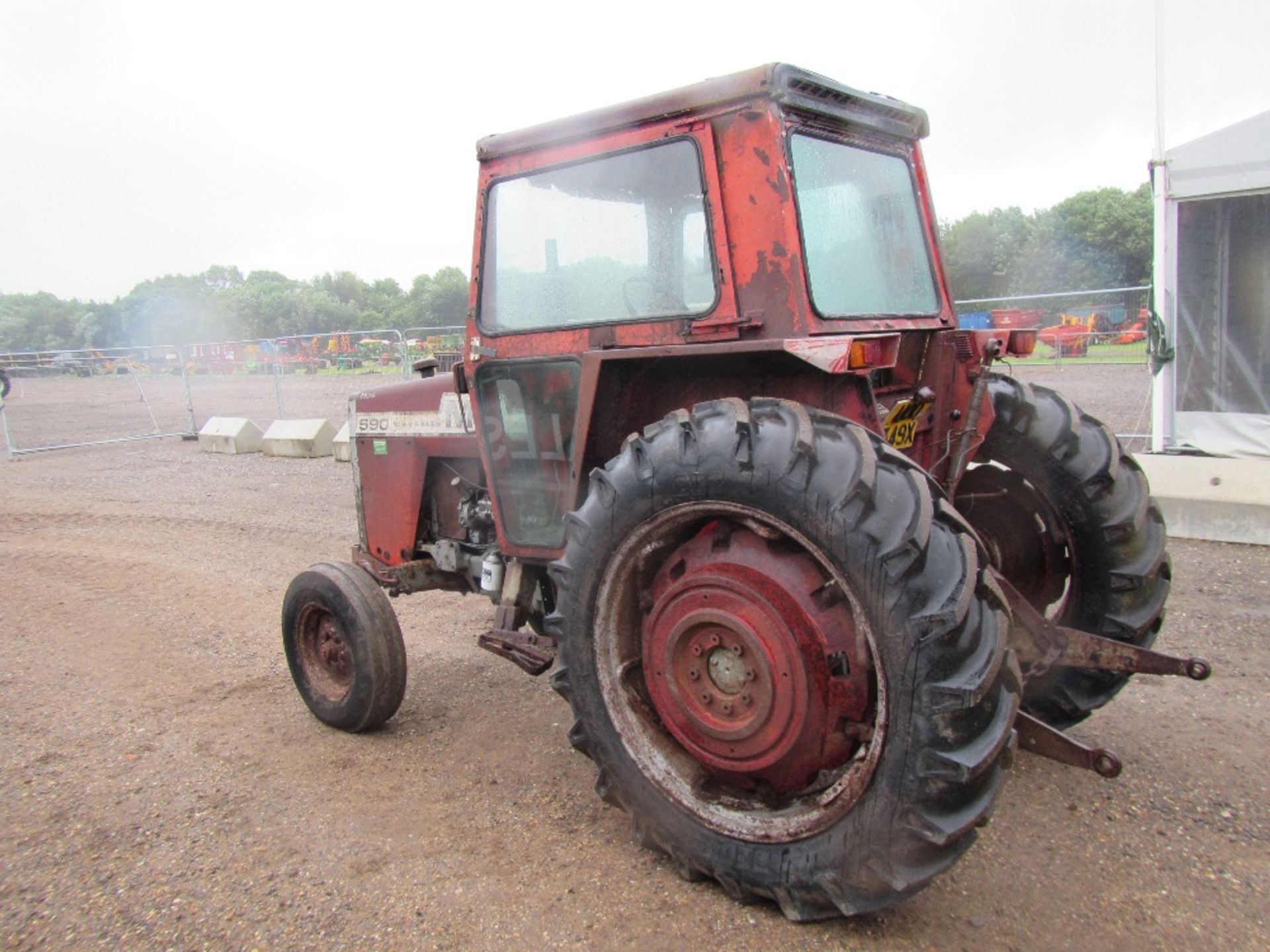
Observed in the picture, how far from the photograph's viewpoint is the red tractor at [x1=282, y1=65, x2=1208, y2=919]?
7.73 ft

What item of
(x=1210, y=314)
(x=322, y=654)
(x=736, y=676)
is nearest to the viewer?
(x=736, y=676)

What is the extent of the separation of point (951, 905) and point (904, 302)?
209cm

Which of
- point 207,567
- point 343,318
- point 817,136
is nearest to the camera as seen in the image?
point 817,136

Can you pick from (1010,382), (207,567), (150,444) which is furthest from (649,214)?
(150,444)

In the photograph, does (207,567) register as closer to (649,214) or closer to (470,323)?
(470,323)

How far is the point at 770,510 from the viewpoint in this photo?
8.18ft

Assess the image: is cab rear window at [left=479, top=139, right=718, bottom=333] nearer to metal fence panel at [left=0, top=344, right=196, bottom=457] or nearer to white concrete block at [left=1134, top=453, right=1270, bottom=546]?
white concrete block at [left=1134, top=453, right=1270, bottom=546]

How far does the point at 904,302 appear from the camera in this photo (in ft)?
11.5

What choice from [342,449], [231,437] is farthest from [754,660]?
[231,437]

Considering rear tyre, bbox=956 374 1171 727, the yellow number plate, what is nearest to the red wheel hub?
the yellow number plate

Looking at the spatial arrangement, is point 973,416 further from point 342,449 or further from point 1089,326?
point 1089,326

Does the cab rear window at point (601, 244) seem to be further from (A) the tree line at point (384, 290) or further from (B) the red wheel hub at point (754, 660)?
(A) the tree line at point (384, 290)

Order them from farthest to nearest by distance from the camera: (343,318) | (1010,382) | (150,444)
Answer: (343,318)
(150,444)
(1010,382)

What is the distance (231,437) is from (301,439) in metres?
1.80
